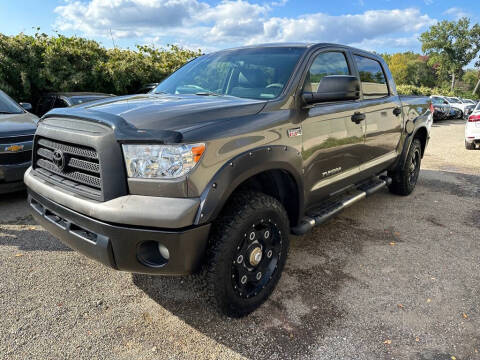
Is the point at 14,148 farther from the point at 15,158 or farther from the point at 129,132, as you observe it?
the point at 129,132

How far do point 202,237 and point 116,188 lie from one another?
0.57 metres

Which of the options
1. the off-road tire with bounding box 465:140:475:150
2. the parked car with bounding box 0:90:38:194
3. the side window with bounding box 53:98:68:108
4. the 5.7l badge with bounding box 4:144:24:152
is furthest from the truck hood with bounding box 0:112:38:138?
the off-road tire with bounding box 465:140:475:150

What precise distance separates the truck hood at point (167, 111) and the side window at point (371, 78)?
6.01ft

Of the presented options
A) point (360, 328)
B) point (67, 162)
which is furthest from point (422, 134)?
point (67, 162)

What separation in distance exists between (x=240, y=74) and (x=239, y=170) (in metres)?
1.27

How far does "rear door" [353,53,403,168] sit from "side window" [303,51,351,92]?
314mm

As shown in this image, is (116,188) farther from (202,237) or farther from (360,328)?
(360,328)

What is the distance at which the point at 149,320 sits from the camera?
2.49 meters

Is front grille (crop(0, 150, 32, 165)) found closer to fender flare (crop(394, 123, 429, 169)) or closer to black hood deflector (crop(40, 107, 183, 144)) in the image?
black hood deflector (crop(40, 107, 183, 144))

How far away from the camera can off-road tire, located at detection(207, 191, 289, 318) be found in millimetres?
2186

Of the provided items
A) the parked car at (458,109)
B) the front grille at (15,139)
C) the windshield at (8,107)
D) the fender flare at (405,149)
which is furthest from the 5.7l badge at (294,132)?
the parked car at (458,109)

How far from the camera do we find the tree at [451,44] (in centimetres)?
5072

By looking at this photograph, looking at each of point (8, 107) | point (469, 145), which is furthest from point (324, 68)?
point (469, 145)

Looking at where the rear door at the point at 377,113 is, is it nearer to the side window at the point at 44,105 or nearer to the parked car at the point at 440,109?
the side window at the point at 44,105
